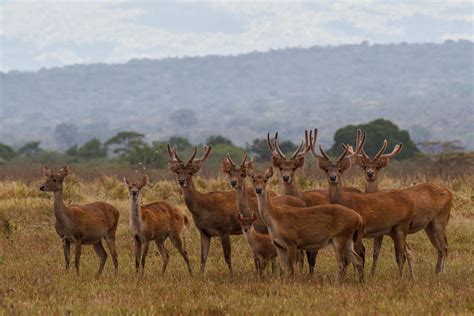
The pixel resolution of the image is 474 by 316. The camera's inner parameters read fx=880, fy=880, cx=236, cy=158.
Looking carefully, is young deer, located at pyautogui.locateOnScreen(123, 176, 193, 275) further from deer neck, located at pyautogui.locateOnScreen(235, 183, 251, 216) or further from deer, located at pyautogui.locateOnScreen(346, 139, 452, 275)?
deer, located at pyautogui.locateOnScreen(346, 139, 452, 275)

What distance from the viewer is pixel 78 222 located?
1448 centimetres

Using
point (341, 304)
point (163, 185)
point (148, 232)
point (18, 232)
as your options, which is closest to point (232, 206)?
point (148, 232)

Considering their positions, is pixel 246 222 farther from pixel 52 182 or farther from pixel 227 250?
pixel 52 182

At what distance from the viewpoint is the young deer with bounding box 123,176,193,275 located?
1469 cm

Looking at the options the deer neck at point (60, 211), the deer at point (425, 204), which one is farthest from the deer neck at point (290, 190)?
the deer neck at point (60, 211)

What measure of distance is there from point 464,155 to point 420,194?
102 feet

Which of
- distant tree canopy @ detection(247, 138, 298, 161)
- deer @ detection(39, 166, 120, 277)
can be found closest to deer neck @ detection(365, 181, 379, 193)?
deer @ detection(39, 166, 120, 277)

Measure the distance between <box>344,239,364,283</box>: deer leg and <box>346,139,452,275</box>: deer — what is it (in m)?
1.46

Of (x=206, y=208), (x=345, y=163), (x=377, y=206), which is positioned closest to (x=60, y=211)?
(x=206, y=208)

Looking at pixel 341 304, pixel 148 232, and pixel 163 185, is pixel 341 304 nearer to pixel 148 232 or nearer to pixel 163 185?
pixel 148 232

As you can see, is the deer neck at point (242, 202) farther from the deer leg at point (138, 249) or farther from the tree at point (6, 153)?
the tree at point (6, 153)

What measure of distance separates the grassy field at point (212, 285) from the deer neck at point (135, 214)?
0.83 m

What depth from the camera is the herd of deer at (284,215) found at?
42.5 feet

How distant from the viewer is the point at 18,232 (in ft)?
63.4
